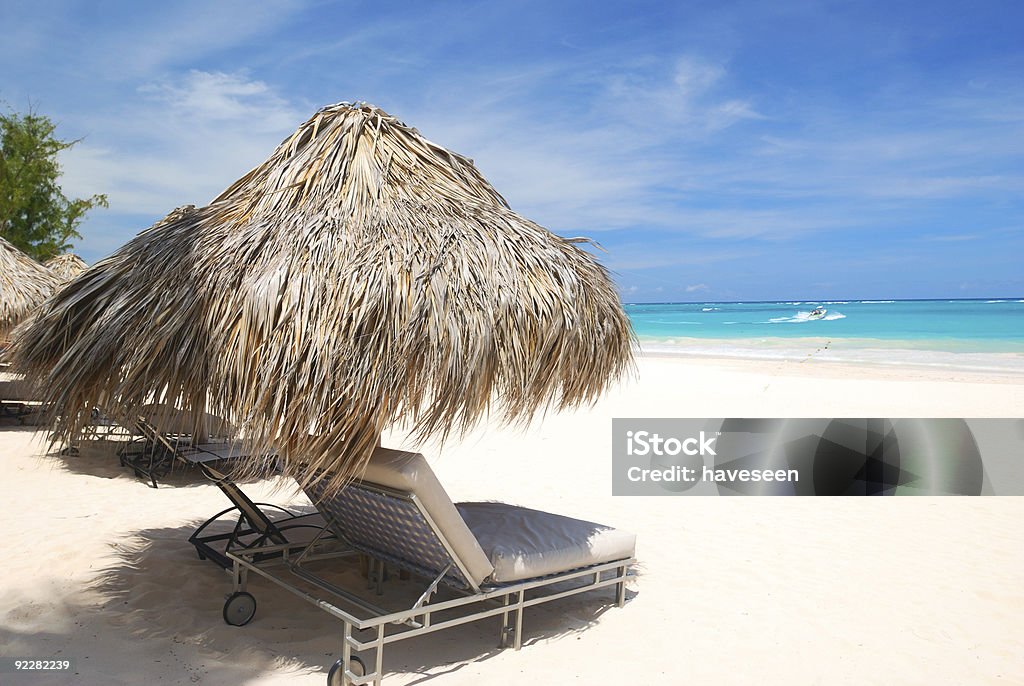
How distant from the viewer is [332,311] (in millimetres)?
2771

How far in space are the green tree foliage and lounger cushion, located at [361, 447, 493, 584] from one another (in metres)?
19.3

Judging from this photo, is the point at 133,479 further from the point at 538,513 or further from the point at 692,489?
the point at 692,489

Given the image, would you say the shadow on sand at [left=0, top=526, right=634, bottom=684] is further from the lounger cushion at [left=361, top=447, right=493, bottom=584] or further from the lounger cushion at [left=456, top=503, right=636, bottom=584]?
the lounger cushion at [left=361, top=447, right=493, bottom=584]

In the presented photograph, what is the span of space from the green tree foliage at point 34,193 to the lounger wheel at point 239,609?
18.6 m

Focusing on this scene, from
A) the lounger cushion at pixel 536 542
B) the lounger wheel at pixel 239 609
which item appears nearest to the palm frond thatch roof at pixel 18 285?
the lounger wheel at pixel 239 609

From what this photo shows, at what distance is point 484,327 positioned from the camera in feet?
9.87

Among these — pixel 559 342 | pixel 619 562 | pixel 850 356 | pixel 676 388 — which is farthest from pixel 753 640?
pixel 850 356

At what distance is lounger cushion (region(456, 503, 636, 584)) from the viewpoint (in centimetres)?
331

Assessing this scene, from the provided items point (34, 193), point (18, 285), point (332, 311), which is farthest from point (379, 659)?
point (34, 193)

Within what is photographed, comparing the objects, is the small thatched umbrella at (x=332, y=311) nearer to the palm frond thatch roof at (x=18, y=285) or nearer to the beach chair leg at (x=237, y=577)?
the beach chair leg at (x=237, y=577)

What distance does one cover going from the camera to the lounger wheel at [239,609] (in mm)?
3436

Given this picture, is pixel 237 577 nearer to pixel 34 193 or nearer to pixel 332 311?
pixel 332 311

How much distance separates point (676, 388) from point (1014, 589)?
952cm

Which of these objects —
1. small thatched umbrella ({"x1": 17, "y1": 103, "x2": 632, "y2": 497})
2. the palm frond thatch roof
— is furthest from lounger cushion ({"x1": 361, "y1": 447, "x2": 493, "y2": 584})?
the palm frond thatch roof
